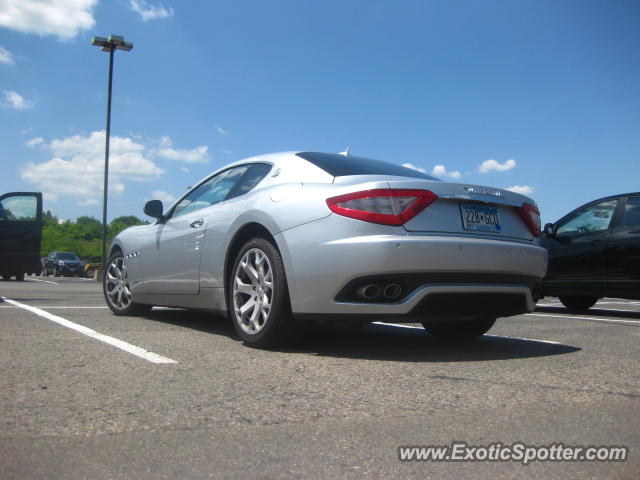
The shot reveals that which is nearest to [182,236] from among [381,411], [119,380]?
[119,380]

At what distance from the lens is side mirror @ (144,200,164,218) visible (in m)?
6.06

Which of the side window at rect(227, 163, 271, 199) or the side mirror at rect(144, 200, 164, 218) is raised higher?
the side window at rect(227, 163, 271, 199)

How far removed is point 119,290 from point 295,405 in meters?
4.36

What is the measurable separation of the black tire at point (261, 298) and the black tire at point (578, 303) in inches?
256

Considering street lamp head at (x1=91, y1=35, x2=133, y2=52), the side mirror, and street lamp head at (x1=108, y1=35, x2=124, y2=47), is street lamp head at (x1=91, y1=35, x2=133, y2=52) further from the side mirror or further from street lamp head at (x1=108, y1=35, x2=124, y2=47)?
the side mirror

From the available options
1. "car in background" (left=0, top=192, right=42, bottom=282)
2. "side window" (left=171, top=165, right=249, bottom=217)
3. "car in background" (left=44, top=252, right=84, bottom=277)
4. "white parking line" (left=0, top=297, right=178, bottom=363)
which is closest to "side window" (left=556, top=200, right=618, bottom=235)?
"side window" (left=171, top=165, right=249, bottom=217)

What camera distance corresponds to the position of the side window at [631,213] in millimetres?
8031

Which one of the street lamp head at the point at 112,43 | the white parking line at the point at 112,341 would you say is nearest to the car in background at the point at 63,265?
the street lamp head at the point at 112,43

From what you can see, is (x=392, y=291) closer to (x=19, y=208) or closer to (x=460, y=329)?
(x=460, y=329)

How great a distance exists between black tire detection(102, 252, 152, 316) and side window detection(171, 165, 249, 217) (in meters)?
1.04

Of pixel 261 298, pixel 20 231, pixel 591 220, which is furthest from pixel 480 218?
pixel 20 231

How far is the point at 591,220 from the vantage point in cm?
859

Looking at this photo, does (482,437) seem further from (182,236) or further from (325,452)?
(182,236)

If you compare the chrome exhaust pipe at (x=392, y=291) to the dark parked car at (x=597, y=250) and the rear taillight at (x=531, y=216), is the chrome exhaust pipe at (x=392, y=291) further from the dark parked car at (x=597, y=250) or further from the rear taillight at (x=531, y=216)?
the dark parked car at (x=597, y=250)
